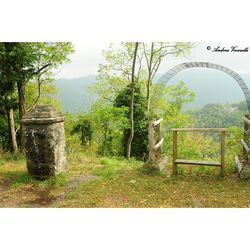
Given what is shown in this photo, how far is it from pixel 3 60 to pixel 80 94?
1.37m

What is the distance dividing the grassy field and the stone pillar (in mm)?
184

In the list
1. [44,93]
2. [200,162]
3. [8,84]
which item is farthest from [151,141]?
[8,84]

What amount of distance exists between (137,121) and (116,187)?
1.67 meters

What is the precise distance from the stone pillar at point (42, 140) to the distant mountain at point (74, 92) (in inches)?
10.9

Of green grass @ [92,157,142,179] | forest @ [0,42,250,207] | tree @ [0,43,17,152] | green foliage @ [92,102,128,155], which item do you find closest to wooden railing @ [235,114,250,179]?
forest @ [0,42,250,207]

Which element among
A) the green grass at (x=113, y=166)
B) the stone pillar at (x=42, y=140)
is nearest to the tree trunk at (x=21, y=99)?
the stone pillar at (x=42, y=140)

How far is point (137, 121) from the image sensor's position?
730 centimetres

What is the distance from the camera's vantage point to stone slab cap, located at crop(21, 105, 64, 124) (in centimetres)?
625

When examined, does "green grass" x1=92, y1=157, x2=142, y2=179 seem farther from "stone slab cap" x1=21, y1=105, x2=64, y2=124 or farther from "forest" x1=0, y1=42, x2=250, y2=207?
"stone slab cap" x1=21, y1=105, x2=64, y2=124

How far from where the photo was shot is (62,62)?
6.33m

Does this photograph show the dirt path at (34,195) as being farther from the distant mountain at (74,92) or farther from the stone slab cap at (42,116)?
the distant mountain at (74,92)

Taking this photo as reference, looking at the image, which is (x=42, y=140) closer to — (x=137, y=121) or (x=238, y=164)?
(x=137, y=121)

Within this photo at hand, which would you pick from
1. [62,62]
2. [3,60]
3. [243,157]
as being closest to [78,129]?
[62,62]

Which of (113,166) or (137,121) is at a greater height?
(137,121)
